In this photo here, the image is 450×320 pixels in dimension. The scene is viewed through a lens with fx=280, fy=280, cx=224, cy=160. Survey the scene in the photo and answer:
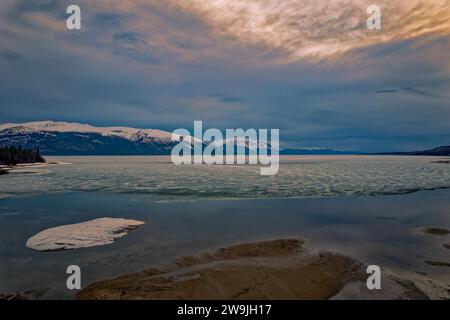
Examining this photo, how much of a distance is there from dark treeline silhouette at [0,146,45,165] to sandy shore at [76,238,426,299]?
136517 millimetres

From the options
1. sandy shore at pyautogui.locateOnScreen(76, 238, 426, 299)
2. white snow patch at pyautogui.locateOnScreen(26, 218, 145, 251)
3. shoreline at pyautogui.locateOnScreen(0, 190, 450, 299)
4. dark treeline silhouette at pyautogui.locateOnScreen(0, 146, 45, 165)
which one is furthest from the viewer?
dark treeline silhouette at pyautogui.locateOnScreen(0, 146, 45, 165)

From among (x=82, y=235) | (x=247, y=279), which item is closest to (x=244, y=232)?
(x=247, y=279)

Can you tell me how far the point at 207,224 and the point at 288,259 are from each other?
853 cm

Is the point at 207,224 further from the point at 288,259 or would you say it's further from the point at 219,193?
the point at 219,193

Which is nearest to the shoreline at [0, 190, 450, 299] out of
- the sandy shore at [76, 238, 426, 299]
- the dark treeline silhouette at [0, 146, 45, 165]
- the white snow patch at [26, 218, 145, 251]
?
the sandy shore at [76, 238, 426, 299]

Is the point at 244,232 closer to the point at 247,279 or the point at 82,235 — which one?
the point at 247,279

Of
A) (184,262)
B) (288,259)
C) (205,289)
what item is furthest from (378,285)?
(184,262)

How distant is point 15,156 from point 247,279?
5882 inches

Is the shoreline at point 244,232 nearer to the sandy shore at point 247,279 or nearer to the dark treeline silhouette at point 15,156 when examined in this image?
the sandy shore at point 247,279

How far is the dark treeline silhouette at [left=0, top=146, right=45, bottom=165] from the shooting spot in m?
118

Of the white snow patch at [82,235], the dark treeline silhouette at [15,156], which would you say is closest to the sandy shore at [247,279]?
the white snow patch at [82,235]

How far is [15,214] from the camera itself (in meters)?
24.7

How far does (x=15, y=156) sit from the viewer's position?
414 ft

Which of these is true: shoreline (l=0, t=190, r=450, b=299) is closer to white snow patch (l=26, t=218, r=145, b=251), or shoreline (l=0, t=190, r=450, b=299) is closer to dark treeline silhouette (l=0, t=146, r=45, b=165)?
white snow patch (l=26, t=218, r=145, b=251)
